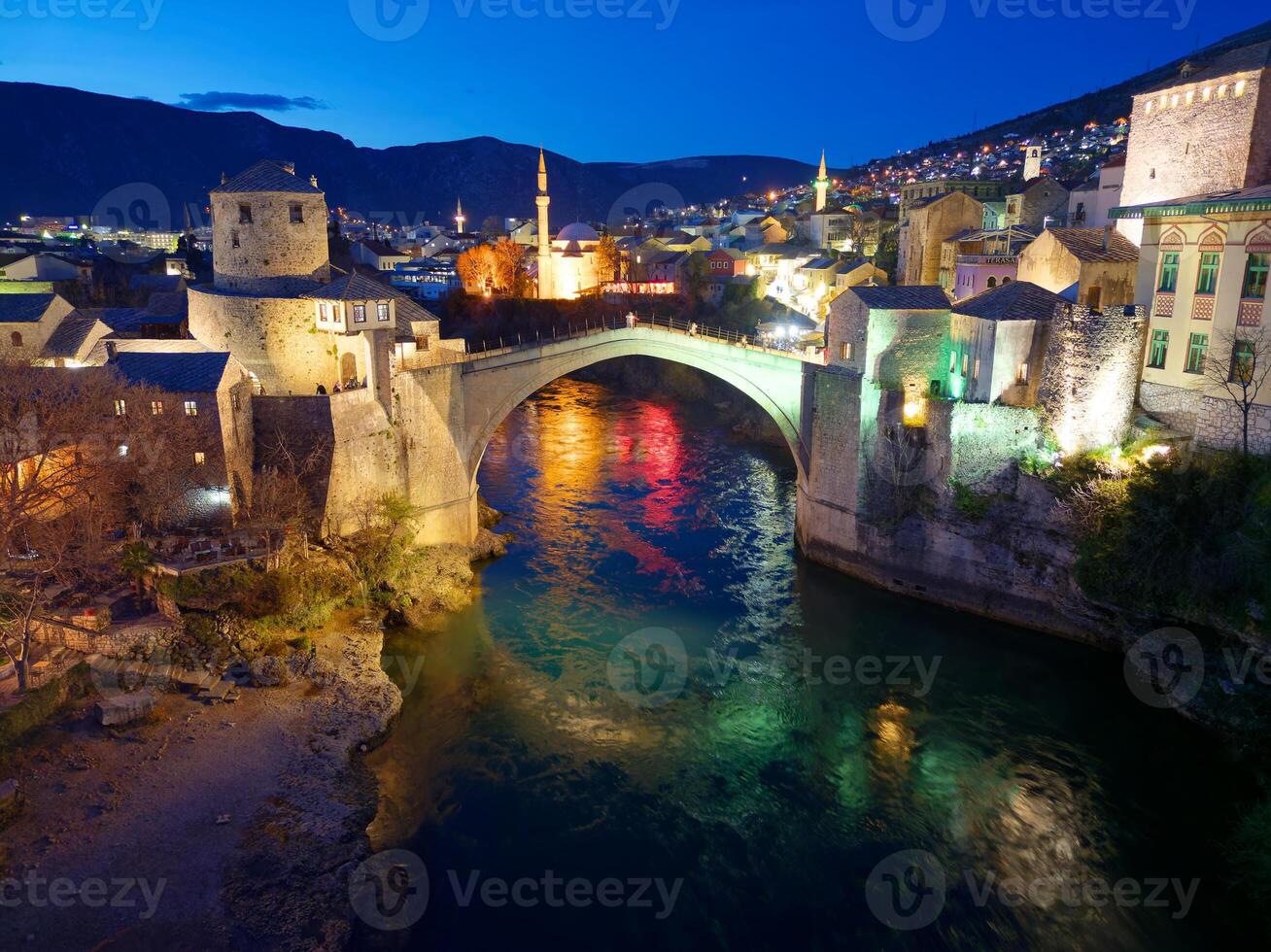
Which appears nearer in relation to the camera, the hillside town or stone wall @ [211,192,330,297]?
the hillside town

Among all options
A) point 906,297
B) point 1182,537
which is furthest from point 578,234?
point 1182,537

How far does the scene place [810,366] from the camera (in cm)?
2534

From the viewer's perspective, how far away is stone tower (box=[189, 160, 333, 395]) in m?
23.3

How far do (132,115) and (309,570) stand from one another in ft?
425

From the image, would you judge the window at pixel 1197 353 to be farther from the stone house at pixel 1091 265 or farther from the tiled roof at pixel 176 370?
the tiled roof at pixel 176 370

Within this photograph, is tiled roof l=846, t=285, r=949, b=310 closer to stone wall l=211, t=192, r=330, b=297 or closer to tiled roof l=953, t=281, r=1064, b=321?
tiled roof l=953, t=281, r=1064, b=321

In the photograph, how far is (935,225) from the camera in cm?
3853

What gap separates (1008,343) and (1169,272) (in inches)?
154

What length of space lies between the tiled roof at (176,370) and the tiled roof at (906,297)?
1694 centimetres

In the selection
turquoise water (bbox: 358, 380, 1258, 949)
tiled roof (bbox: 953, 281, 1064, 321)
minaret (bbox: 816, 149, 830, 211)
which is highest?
minaret (bbox: 816, 149, 830, 211)

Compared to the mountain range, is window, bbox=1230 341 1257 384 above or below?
below

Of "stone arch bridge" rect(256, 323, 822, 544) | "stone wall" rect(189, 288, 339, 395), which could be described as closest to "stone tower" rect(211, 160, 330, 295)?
"stone wall" rect(189, 288, 339, 395)

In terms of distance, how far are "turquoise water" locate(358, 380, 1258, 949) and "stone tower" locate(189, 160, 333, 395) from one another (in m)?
8.44

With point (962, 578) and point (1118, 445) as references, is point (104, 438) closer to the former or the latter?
point (962, 578)
